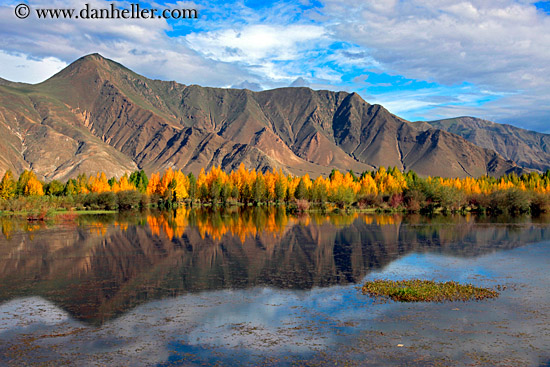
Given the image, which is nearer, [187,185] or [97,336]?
[97,336]

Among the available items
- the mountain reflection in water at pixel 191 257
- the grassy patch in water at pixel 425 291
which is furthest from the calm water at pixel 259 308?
the grassy patch in water at pixel 425 291

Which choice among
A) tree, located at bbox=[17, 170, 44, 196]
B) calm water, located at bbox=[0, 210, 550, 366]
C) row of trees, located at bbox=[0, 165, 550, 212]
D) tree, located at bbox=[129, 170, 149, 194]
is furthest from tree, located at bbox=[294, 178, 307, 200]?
calm water, located at bbox=[0, 210, 550, 366]

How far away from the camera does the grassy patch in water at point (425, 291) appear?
23.4m

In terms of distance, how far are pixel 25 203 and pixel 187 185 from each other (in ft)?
196

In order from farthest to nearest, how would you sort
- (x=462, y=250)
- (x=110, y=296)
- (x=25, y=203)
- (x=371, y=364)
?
(x=25, y=203) → (x=462, y=250) → (x=110, y=296) → (x=371, y=364)

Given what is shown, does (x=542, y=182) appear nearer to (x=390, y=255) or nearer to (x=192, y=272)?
(x=390, y=255)

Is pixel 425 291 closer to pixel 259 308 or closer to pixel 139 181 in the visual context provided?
pixel 259 308

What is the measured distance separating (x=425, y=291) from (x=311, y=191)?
111m

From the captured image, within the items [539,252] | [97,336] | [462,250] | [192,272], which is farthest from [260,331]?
[539,252]

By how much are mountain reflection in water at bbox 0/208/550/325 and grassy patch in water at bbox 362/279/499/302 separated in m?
2.89

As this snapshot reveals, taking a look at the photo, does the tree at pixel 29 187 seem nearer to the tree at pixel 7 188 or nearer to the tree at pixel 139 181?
the tree at pixel 7 188

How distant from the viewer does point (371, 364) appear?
49.2ft

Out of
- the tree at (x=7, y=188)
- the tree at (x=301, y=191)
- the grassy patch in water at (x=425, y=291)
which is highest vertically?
the tree at (x=7, y=188)

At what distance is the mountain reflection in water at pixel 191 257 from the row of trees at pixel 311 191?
4443 cm
